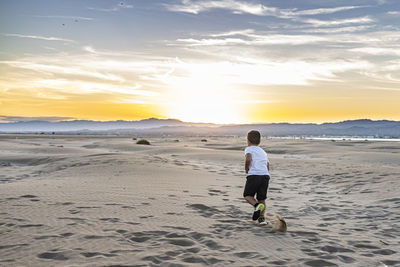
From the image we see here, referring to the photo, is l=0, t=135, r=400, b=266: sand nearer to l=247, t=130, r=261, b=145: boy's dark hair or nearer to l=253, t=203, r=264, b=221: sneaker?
l=253, t=203, r=264, b=221: sneaker

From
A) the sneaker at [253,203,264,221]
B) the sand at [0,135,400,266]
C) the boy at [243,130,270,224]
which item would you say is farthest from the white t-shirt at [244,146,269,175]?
the sand at [0,135,400,266]

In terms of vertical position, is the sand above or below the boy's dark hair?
below

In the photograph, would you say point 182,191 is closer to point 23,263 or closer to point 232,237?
point 232,237

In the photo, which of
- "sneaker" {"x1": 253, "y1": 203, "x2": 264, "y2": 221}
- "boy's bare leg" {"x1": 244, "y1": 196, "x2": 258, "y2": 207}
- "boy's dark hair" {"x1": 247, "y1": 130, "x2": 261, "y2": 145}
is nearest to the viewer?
"sneaker" {"x1": 253, "y1": 203, "x2": 264, "y2": 221}

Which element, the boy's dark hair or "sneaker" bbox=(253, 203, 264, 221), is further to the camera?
the boy's dark hair

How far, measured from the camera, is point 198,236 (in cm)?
539

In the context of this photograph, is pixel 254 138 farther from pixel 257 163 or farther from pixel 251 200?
pixel 251 200

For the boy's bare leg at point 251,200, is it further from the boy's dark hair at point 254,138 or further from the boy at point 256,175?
the boy's dark hair at point 254,138

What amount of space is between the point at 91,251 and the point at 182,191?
5.19 metres

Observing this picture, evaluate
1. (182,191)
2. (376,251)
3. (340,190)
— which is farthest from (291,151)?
(376,251)

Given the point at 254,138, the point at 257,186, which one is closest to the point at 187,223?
the point at 257,186

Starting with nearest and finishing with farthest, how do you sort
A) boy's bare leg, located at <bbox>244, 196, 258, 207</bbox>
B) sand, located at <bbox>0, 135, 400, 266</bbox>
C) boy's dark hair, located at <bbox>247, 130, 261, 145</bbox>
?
1. sand, located at <bbox>0, 135, 400, 266</bbox>
2. boy's bare leg, located at <bbox>244, 196, 258, 207</bbox>
3. boy's dark hair, located at <bbox>247, 130, 261, 145</bbox>

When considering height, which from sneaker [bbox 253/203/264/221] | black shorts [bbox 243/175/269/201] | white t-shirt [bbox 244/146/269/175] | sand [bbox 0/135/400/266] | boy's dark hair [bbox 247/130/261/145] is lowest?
sand [bbox 0/135/400/266]

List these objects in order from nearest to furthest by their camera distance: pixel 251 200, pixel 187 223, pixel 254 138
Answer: pixel 187 223
pixel 251 200
pixel 254 138
